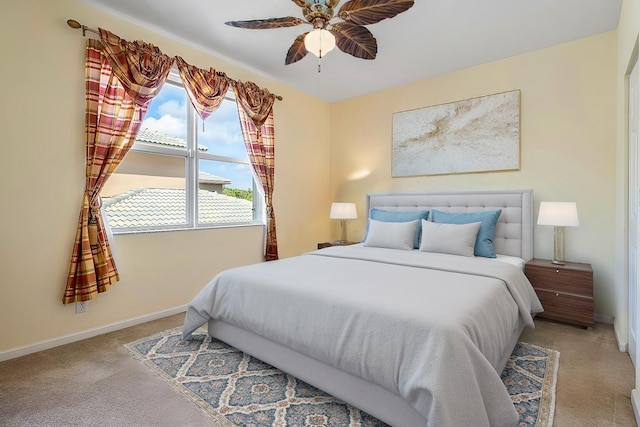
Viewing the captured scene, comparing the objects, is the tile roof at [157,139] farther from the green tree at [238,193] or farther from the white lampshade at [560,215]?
the white lampshade at [560,215]

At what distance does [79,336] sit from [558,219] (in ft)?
13.5

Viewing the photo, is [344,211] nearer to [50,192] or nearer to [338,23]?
[338,23]

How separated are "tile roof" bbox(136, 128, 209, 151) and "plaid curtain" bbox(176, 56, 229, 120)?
353 millimetres

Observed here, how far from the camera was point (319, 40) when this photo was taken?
2.10 meters

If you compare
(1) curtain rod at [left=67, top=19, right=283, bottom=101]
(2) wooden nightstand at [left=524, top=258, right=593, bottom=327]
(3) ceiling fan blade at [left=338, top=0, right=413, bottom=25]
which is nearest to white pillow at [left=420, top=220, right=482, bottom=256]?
(2) wooden nightstand at [left=524, top=258, right=593, bottom=327]

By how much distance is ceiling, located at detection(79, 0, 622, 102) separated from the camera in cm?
251

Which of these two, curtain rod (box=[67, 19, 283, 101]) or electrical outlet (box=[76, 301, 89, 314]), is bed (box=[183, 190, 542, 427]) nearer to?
electrical outlet (box=[76, 301, 89, 314])

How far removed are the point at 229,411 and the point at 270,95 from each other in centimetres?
331

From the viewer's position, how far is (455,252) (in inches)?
116

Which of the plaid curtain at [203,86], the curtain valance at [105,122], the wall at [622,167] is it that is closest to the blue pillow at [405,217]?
the wall at [622,167]

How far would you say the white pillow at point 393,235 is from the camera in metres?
3.27

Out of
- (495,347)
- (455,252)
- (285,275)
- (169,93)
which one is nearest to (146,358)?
(285,275)

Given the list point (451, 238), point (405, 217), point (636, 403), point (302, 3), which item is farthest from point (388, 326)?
point (405, 217)

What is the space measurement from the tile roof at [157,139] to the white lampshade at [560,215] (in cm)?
354
